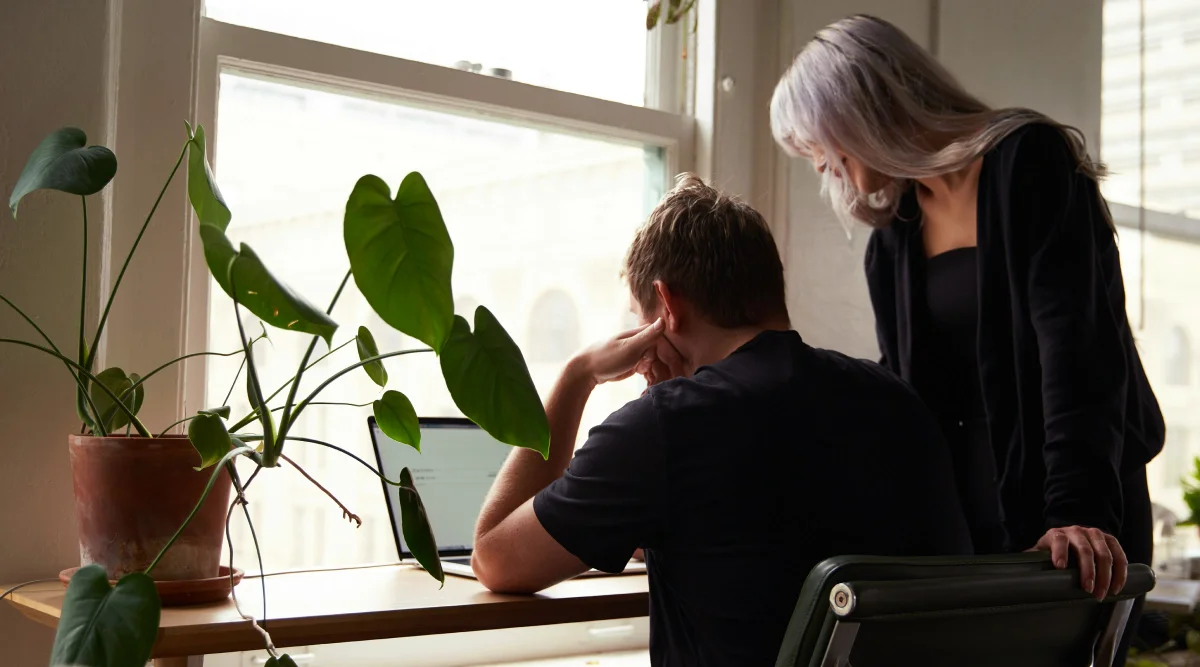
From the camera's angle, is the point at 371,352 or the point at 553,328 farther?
the point at 553,328

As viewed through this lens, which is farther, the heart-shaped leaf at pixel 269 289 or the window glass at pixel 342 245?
the window glass at pixel 342 245

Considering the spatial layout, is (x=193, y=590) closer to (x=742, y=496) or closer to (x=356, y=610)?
(x=356, y=610)

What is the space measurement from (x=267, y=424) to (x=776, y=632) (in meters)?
0.57

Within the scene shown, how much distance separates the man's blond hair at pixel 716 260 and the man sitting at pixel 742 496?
0.07m

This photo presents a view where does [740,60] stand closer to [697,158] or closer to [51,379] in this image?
[697,158]

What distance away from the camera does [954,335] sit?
179 centimetres

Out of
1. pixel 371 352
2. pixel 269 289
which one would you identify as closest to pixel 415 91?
pixel 371 352

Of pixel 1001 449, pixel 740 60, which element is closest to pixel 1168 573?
pixel 1001 449

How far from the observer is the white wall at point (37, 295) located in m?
1.47

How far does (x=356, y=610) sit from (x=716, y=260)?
0.60 metres

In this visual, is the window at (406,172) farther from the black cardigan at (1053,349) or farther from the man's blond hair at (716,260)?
the black cardigan at (1053,349)

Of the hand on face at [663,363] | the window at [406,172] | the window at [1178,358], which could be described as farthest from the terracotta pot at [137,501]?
the window at [1178,358]

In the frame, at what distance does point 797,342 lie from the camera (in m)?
1.32

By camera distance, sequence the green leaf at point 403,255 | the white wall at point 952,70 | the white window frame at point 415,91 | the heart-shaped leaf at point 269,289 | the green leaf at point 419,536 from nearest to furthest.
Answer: the heart-shaped leaf at point 269,289, the green leaf at point 403,255, the green leaf at point 419,536, the white window frame at point 415,91, the white wall at point 952,70
